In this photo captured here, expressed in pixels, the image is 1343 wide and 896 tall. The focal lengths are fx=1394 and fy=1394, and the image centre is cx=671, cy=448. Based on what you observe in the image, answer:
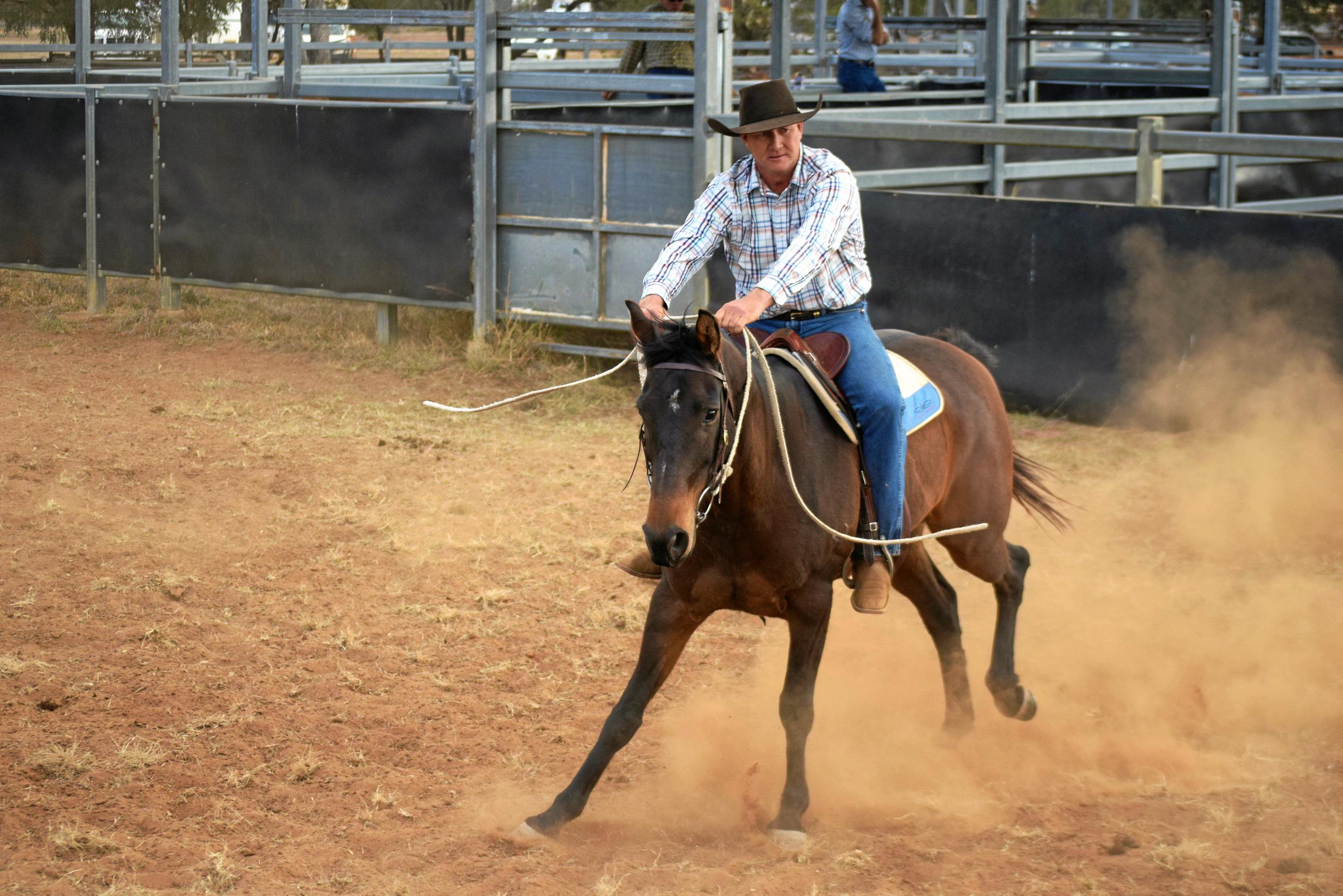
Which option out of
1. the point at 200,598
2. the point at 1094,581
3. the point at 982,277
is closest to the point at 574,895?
the point at 200,598

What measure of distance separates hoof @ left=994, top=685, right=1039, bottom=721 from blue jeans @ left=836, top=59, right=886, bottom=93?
9.77 meters

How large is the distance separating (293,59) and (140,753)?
1080 cm

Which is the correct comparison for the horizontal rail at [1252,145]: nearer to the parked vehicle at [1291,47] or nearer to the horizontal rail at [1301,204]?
the horizontal rail at [1301,204]

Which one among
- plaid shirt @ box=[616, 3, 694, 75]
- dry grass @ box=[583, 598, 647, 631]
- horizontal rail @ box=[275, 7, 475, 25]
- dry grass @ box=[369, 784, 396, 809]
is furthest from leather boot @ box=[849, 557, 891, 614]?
plaid shirt @ box=[616, 3, 694, 75]

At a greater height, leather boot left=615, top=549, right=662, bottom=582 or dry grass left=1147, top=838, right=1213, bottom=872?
leather boot left=615, top=549, right=662, bottom=582

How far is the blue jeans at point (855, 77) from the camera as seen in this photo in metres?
13.8

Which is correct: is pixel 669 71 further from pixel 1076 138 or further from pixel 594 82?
pixel 1076 138

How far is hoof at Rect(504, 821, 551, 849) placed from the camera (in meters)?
4.12

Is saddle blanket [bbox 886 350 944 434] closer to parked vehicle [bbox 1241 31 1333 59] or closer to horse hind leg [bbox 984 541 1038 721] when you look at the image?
horse hind leg [bbox 984 541 1038 721]

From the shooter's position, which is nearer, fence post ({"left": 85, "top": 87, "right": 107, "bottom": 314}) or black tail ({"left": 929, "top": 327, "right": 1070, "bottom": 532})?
black tail ({"left": 929, "top": 327, "right": 1070, "bottom": 532})

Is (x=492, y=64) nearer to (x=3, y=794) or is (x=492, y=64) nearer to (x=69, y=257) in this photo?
(x=69, y=257)

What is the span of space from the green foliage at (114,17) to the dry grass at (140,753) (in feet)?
70.6

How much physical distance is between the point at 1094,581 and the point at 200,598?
13.6 feet

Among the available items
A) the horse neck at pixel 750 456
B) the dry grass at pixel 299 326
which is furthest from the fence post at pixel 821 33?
the horse neck at pixel 750 456
